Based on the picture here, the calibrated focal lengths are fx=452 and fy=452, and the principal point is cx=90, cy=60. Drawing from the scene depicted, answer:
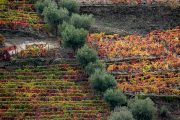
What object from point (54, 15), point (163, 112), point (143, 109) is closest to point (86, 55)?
point (54, 15)

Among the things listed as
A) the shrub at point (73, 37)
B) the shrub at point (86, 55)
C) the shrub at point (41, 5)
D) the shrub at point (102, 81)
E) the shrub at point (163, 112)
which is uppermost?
the shrub at point (41, 5)

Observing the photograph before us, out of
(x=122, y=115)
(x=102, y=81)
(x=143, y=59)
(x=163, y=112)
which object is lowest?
(x=163, y=112)

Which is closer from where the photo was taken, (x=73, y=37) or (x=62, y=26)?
(x=73, y=37)

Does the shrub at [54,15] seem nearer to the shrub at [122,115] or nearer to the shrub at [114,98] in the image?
the shrub at [114,98]

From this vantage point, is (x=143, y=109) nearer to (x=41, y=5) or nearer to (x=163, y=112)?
(x=163, y=112)

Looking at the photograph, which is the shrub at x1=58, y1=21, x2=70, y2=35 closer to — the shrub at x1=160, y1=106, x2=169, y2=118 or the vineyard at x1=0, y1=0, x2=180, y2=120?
the vineyard at x1=0, y1=0, x2=180, y2=120

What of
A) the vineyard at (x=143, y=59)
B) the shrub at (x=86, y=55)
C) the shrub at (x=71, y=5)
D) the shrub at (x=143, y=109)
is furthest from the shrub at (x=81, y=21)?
the shrub at (x=143, y=109)
